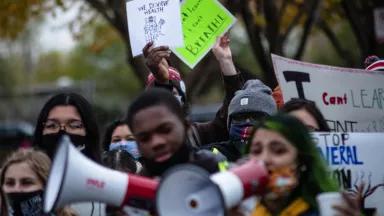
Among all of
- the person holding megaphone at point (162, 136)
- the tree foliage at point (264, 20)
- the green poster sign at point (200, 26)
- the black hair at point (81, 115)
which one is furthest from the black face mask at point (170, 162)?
the tree foliage at point (264, 20)

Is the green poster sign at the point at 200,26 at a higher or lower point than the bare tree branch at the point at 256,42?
higher

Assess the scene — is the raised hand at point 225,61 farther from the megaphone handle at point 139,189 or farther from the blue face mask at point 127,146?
the megaphone handle at point 139,189

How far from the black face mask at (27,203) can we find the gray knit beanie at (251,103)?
128 cm

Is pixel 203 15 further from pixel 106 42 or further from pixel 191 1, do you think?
pixel 106 42

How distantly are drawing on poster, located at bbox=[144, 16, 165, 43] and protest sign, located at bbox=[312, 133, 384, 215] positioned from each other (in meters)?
1.35

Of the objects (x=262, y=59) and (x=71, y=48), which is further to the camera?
(x=71, y=48)

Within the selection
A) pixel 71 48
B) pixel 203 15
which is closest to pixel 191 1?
pixel 203 15

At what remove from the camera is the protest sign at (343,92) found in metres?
6.03

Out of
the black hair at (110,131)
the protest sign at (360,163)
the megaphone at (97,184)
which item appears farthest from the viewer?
the black hair at (110,131)

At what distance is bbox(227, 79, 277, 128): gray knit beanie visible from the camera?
5473 millimetres

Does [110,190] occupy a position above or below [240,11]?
above

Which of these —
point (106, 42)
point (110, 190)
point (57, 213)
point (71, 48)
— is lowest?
point (71, 48)

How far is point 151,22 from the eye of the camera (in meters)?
6.05

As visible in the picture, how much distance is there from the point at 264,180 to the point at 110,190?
55 cm
